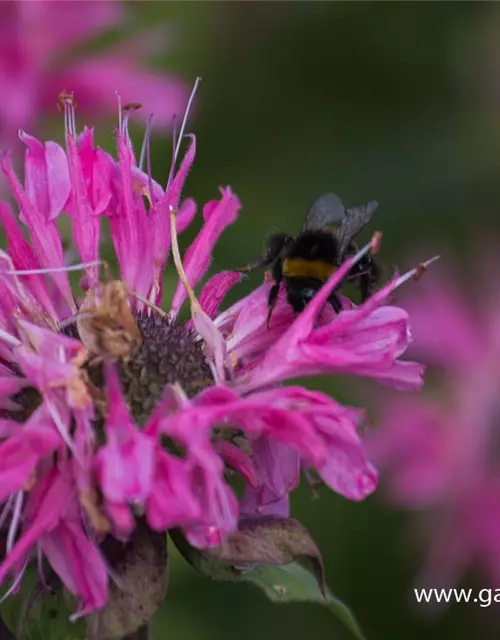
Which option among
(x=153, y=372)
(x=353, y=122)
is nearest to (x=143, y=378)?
(x=153, y=372)

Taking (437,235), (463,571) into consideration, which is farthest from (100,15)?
(463,571)

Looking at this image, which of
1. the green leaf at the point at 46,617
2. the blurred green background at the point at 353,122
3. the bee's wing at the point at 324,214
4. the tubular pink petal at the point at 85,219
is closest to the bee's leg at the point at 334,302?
the bee's wing at the point at 324,214

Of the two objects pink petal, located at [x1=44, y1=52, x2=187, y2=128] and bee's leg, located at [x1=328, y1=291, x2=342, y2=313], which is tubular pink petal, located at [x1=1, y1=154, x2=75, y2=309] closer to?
bee's leg, located at [x1=328, y1=291, x2=342, y2=313]

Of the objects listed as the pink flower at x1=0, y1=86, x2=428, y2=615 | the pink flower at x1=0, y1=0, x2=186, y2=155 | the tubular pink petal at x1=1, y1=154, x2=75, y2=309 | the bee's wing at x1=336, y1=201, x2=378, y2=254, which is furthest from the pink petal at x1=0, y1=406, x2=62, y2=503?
the pink flower at x1=0, y1=0, x2=186, y2=155

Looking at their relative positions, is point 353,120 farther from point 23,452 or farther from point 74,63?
point 23,452

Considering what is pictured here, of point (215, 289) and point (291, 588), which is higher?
point (215, 289)

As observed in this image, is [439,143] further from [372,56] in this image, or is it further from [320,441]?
[320,441]
